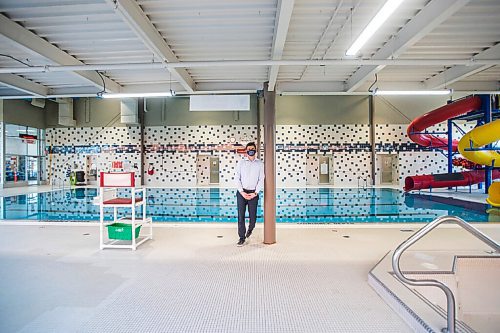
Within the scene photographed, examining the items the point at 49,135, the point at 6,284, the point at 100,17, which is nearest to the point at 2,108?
the point at 49,135

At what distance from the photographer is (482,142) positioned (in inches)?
303

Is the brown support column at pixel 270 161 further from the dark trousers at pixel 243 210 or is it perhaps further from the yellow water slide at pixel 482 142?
the yellow water slide at pixel 482 142

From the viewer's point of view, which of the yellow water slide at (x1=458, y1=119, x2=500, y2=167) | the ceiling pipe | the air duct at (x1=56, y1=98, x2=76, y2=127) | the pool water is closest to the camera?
the ceiling pipe

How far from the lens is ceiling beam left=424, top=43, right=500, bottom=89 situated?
4.82 meters

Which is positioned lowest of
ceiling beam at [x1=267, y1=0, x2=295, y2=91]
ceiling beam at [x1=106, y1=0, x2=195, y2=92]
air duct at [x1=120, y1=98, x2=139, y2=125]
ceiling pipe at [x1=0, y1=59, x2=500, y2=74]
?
ceiling pipe at [x1=0, y1=59, x2=500, y2=74]

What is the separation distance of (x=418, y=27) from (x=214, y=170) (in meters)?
12.3

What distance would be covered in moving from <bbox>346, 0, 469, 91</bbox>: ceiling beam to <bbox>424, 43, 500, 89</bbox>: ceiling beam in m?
1.45

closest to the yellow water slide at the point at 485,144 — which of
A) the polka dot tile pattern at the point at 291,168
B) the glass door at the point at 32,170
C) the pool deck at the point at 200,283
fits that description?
the pool deck at the point at 200,283

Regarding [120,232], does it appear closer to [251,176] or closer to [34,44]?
[251,176]

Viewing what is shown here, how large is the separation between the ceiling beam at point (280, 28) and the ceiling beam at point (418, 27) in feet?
5.55

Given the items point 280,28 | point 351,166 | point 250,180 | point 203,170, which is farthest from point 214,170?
point 280,28

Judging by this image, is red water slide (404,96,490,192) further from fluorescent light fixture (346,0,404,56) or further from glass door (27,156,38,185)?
glass door (27,156,38,185)

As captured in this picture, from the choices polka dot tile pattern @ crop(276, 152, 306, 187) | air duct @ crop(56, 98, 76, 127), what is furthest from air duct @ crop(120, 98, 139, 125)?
polka dot tile pattern @ crop(276, 152, 306, 187)

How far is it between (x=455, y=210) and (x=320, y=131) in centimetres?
813
